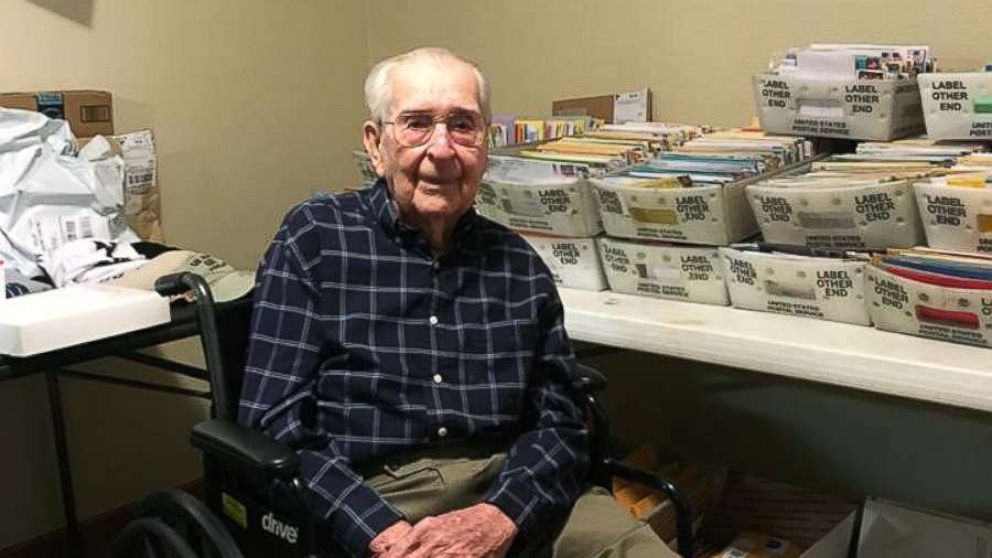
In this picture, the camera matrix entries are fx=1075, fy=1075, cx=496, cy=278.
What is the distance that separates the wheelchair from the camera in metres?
1.45

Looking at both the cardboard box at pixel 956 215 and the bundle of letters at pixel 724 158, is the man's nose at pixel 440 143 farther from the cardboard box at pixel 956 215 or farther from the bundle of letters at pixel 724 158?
the cardboard box at pixel 956 215

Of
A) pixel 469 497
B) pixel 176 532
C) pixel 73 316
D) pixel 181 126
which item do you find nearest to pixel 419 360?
pixel 469 497

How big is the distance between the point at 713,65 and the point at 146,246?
1.31m

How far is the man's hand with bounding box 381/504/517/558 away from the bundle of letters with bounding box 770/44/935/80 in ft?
3.42

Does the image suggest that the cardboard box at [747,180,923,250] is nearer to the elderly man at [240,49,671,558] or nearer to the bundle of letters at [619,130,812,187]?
the bundle of letters at [619,130,812,187]

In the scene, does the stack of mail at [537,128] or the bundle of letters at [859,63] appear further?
the stack of mail at [537,128]

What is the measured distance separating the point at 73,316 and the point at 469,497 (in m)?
0.67

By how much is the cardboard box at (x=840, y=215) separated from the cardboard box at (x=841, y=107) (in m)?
0.28

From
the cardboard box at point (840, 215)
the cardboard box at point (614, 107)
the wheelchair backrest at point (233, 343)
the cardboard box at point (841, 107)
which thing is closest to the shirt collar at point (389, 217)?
the wheelchair backrest at point (233, 343)

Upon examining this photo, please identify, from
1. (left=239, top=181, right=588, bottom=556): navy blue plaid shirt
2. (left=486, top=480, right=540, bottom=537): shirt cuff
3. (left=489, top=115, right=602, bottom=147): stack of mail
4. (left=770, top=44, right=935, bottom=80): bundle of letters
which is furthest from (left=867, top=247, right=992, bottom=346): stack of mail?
(left=489, top=115, right=602, bottom=147): stack of mail

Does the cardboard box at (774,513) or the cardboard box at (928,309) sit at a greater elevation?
the cardboard box at (928,309)

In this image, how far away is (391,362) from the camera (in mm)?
1600

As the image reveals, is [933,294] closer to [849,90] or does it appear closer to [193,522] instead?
[849,90]

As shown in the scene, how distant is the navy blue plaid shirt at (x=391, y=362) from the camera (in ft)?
5.08
